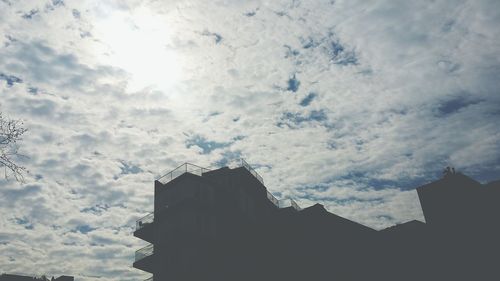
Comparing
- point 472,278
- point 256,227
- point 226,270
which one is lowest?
point 472,278

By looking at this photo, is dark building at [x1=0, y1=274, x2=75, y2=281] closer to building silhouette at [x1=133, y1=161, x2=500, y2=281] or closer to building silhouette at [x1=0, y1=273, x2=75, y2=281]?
building silhouette at [x1=0, y1=273, x2=75, y2=281]

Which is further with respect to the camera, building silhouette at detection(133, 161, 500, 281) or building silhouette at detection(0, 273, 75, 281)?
building silhouette at detection(0, 273, 75, 281)

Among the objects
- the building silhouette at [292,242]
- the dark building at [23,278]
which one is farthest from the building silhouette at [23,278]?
the building silhouette at [292,242]

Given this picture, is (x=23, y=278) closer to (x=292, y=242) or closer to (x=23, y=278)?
(x=23, y=278)

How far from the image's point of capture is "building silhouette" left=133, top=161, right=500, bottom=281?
2584 cm

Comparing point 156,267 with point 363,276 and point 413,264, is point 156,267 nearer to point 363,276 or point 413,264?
point 363,276

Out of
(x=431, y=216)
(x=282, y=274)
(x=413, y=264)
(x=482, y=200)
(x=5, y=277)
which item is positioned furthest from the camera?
(x=5, y=277)

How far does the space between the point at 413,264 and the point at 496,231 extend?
830 centimetres

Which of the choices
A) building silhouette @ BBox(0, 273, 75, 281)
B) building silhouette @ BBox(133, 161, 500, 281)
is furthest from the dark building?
building silhouette @ BBox(133, 161, 500, 281)

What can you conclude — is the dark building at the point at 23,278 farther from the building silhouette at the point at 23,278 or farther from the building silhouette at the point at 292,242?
the building silhouette at the point at 292,242

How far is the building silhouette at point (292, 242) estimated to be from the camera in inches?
1017

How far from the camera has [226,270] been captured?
27562 mm

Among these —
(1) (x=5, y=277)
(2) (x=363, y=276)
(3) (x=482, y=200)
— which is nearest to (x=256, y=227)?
(2) (x=363, y=276)

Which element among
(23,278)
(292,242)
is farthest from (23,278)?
(292,242)
